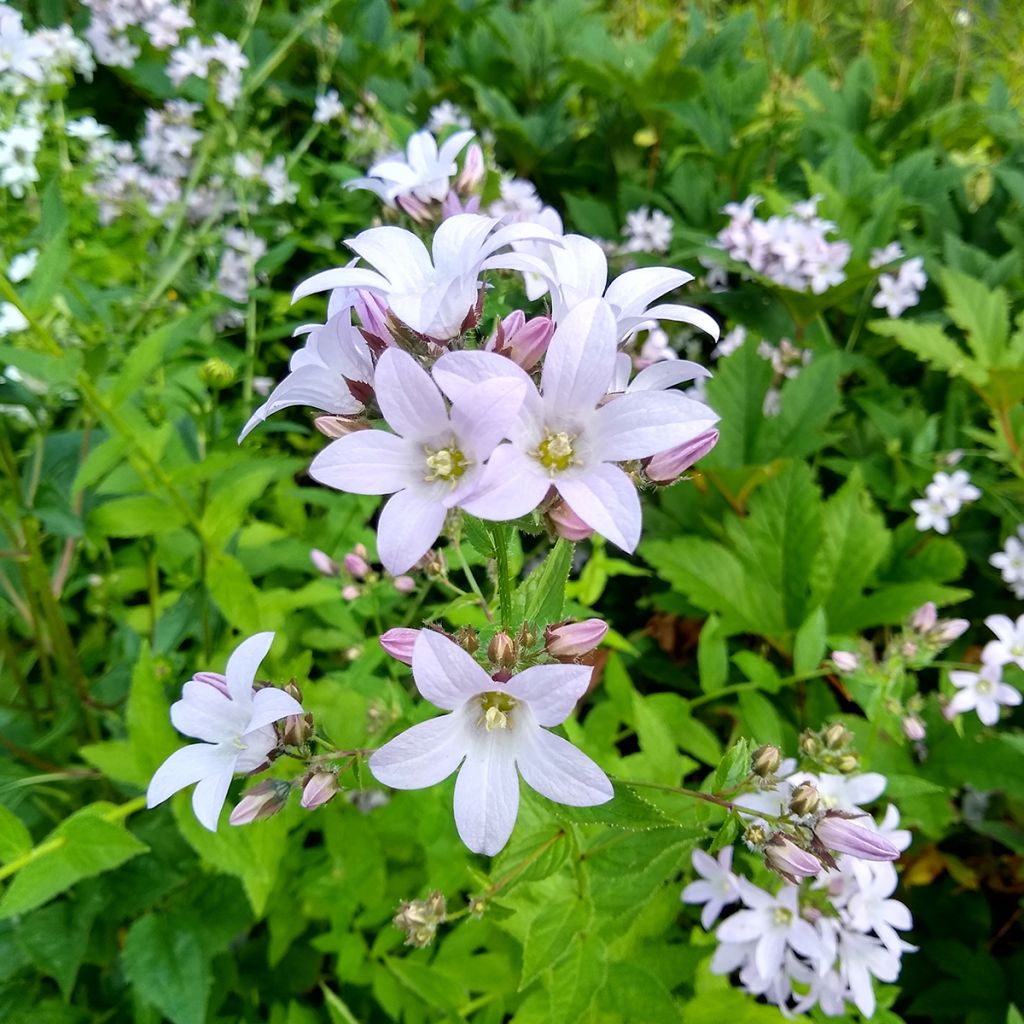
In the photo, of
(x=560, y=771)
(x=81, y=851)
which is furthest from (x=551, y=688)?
(x=81, y=851)

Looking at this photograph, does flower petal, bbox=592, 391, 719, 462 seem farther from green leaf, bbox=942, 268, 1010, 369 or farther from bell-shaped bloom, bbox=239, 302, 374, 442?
green leaf, bbox=942, 268, 1010, 369

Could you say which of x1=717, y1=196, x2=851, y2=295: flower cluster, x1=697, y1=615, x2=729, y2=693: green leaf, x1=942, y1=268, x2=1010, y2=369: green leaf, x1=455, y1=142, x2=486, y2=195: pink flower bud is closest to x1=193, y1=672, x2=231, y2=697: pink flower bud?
x1=455, y1=142, x2=486, y2=195: pink flower bud

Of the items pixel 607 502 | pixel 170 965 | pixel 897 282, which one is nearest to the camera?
pixel 607 502

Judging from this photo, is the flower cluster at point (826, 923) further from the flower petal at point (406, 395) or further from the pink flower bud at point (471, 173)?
the pink flower bud at point (471, 173)

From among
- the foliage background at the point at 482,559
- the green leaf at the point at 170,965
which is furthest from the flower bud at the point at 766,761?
the green leaf at the point at 170,965

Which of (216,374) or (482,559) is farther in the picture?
(216,374)

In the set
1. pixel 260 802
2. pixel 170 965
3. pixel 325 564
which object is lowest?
pixel 170 965

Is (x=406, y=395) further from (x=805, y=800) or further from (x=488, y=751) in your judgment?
(x=805, y=800)

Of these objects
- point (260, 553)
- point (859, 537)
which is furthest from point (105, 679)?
point (859, 537)

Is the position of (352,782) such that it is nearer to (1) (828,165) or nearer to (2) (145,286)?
(2) (145,286)
